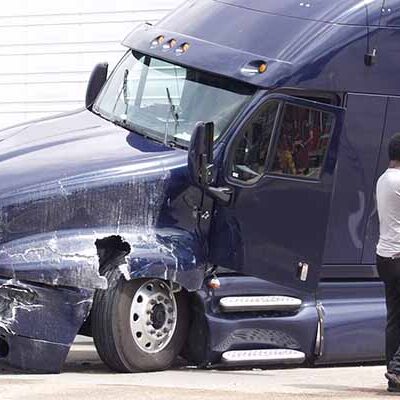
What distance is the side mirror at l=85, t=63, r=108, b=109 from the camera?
10.8m

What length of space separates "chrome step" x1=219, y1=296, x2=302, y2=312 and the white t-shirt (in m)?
1.55

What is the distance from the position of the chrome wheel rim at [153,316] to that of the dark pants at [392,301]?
5.68ft

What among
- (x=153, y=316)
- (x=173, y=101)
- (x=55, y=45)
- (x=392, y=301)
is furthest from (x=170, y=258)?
(x=55, y=45)

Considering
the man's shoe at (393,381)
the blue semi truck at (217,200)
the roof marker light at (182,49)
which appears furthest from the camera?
the roof marker light at (182,49)

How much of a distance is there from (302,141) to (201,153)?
0.93 metres

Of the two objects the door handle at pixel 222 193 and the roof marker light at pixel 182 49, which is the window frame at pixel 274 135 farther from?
the roof marker light at pixel 182 49

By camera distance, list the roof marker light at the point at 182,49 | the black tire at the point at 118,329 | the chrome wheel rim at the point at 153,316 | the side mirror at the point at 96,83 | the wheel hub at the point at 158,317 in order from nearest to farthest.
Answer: the black tire at the point at 118,329
the chrome wheel rim at the point at 153,316
the wheel hub at the point at 158,317
the roof marker light at the point at 182,49
the side mirror at the point at 96,83

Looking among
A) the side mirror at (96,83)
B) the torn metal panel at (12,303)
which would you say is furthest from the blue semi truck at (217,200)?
the side mirror at (96,83)

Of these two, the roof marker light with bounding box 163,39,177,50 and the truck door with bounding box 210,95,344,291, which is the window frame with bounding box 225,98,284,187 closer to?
the truck door with bounding box 210,95,344,291

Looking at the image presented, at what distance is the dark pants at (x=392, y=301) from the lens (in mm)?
8172

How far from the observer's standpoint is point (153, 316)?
9281mm

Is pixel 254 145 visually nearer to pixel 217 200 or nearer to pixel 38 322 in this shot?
pixel 217 200

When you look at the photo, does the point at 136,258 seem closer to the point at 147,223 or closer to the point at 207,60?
the point at 147,223

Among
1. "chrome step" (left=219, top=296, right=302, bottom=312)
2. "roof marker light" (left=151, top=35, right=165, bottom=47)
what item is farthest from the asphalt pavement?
"roof marker light" (left=151, top=35, right=165, bottom=47)
